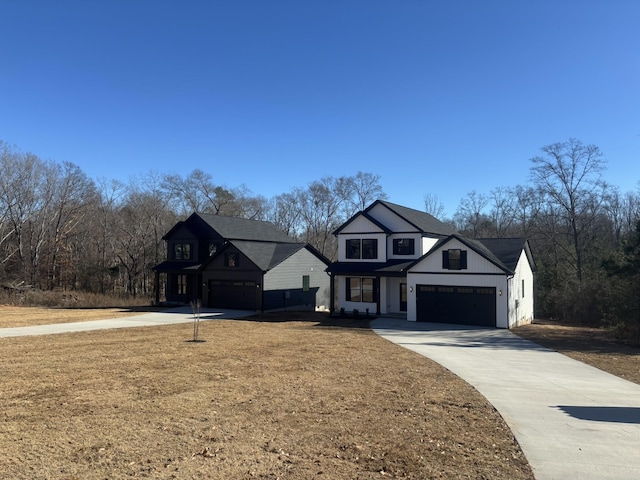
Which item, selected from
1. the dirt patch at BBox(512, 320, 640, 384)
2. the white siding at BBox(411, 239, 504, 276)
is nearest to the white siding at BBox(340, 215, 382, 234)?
the white siding at BBox(411, 239, 504, 276)

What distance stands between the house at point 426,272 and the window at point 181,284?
1294cm

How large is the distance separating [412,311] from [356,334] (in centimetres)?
640

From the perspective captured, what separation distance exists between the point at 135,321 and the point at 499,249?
66.6 ft

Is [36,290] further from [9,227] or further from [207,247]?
[207,247]

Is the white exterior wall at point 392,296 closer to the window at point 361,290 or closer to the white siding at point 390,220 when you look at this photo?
the window at point 361,290

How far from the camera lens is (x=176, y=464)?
17.7 feet

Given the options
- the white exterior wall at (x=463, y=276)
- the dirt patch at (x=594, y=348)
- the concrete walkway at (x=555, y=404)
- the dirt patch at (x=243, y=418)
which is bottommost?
the dirt patch at (x=594, y=348)

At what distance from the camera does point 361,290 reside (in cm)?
2730

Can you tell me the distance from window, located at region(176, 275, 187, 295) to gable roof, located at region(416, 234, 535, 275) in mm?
18561

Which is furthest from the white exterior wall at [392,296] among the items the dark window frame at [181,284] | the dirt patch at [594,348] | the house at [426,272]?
the dark window frame at [181,284]

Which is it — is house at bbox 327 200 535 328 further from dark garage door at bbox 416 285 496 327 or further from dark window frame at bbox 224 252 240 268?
dark window frame at bbox 224 252 240 268

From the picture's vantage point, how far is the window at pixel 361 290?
26984 millimetres

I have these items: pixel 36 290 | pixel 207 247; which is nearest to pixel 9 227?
pixel 36 290

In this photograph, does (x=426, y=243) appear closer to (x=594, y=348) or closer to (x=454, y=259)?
(x=454, y=259)
